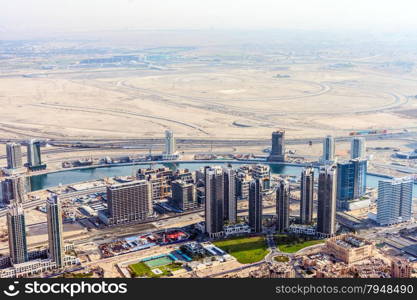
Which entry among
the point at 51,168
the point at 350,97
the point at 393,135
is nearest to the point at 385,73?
the point at 350,97

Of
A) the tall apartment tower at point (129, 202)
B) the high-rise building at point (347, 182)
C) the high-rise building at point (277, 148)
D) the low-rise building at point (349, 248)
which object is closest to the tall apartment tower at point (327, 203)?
the low-rise building at point (349, 248)

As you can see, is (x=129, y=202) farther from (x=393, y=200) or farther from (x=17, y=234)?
(x=393, y=200)

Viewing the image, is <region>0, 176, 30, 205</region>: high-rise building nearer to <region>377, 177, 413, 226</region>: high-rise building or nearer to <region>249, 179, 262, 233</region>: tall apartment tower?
<region>249, 179, 262, 233</region>: tall apartment tower

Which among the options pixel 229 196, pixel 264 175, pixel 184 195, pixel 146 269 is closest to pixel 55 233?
pixel 146 269

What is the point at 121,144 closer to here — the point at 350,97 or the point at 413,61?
the point at 350,97

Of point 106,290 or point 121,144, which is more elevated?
point 106,290
